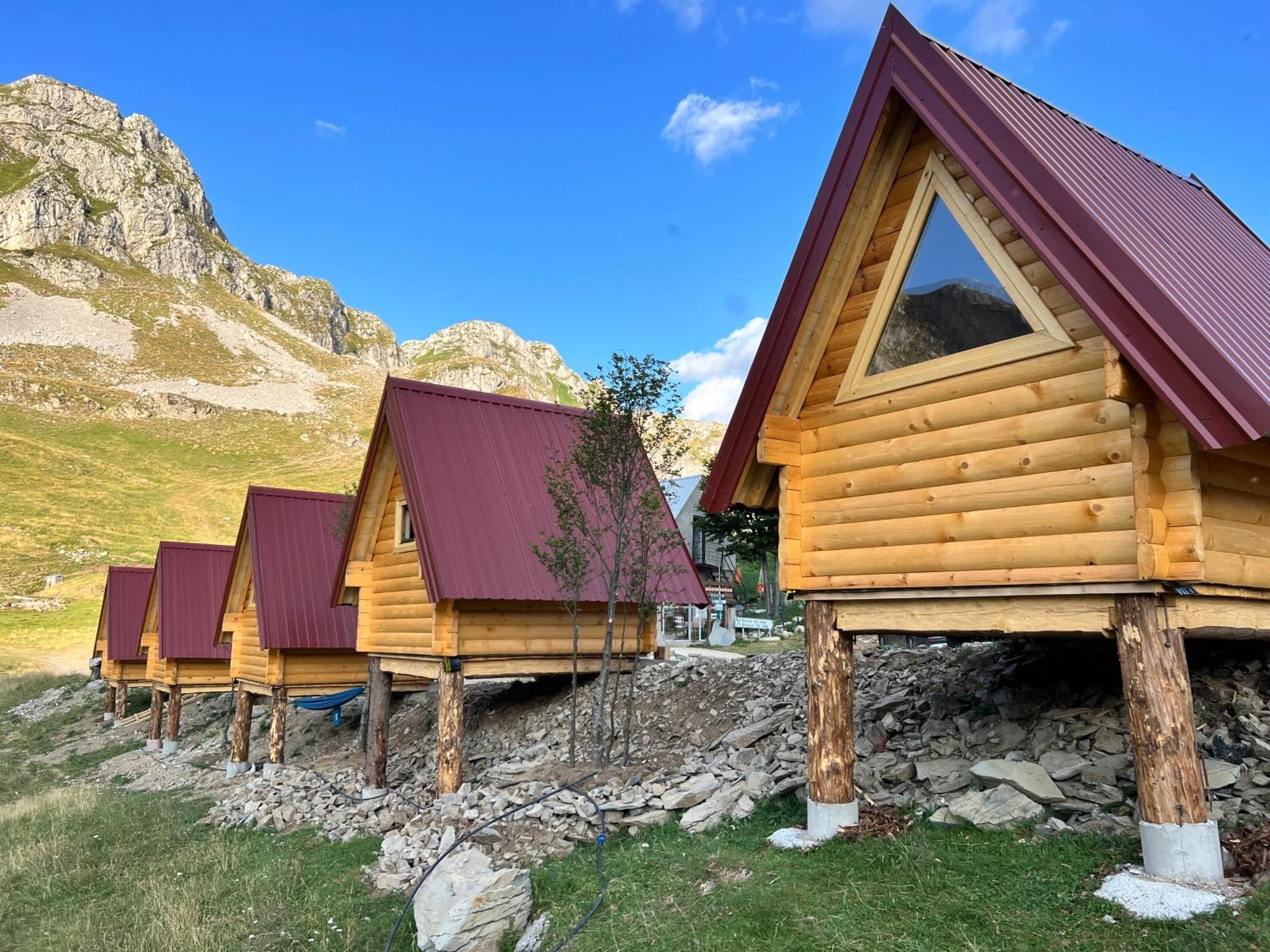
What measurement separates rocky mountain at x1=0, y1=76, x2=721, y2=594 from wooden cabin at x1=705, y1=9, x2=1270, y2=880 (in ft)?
132

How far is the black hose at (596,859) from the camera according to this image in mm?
7079

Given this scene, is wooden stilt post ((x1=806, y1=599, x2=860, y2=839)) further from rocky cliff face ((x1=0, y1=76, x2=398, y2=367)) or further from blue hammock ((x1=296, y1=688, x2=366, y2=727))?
rocky cliff face ((x1=0, y1=76, x2=398, y2=367))

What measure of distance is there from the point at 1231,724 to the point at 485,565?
9844 millimetres

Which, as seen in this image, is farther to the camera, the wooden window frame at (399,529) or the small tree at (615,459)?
the wooden window frame at (399,529)

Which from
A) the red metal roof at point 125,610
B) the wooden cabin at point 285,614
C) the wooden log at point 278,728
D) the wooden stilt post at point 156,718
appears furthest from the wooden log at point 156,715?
the wooden log at point 278,728

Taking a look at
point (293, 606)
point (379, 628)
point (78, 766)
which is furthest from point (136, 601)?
point (379, 628)

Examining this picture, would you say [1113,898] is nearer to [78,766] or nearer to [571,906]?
[571,906]

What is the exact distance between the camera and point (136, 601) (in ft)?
113

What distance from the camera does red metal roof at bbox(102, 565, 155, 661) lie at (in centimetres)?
3294

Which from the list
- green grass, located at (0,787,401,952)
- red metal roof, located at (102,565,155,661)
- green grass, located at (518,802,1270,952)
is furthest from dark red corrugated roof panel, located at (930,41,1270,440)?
red metal roof, located at (102,565,155,661)

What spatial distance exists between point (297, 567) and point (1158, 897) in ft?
63.8

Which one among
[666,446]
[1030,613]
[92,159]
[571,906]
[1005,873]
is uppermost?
[92,159]

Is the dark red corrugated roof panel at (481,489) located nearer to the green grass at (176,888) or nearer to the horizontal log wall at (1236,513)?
the green grass at (176,888)

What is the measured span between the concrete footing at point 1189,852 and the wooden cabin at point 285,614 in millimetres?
15969
